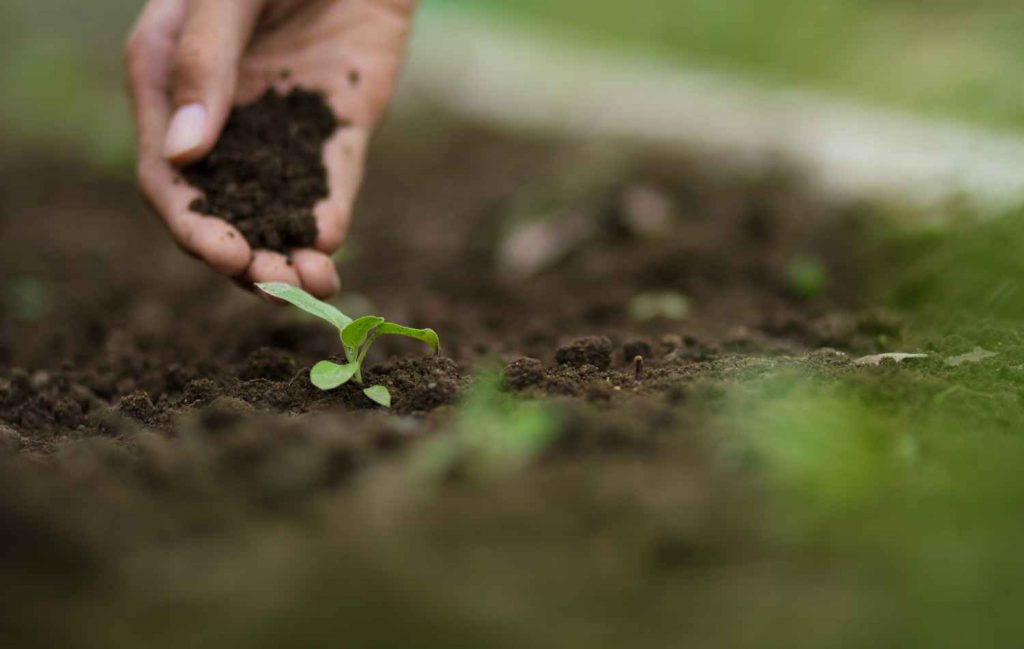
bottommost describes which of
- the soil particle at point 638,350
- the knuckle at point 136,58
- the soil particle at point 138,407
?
the soil particle at point 138,407

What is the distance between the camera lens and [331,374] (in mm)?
1759

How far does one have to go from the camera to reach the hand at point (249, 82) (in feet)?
7.07

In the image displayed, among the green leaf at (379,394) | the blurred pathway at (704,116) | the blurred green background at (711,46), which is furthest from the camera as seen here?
the blurred green background at (711,46)

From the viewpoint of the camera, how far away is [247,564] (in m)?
1.11

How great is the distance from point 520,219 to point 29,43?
3.78 metres

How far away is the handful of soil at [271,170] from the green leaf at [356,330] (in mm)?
466

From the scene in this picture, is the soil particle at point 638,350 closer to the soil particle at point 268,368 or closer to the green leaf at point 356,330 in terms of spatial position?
the green leaf at point 356,330

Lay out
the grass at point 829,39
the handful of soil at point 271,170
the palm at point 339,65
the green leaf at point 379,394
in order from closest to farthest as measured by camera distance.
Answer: the green leaf at point 379,394 < the handful of soil at point 271,170 < the palm at point 339,65 < the grass at point 829,39

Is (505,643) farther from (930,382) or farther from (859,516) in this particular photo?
(930,382)

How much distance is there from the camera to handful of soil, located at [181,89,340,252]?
2.19 meters

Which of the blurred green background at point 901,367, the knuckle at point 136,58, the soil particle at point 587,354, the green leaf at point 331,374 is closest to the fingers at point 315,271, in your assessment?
the green leaf at point 331,374

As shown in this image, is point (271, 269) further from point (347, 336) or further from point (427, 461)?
point (427, 461)

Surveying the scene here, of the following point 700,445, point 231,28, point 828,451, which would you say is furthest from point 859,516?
point 231,28

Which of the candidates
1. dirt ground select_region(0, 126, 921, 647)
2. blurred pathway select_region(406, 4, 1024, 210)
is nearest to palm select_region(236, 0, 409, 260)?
dirt ground select_region(0, 126, 921, 647)
